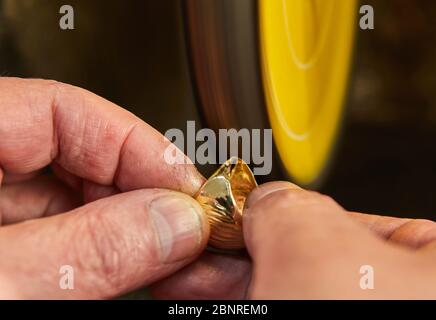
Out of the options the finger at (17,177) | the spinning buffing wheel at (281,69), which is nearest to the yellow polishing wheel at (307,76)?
the spinning buffing wheel at (281,69)

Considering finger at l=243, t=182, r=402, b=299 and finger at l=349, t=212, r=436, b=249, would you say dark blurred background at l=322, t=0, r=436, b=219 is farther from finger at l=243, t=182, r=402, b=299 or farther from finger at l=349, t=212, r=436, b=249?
finger at l=243, t=182, r=402, b=299

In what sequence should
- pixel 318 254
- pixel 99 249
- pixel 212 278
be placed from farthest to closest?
pixel 212 278 < pixel 99 249 < pixel 318 254

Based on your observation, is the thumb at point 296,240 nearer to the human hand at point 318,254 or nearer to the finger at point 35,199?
the human hand at point 318,254

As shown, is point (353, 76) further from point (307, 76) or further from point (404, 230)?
point (404, 230)

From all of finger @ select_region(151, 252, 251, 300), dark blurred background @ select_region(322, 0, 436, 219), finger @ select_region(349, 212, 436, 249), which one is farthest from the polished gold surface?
dark blurred background @ select_region(322, 0, 436, 219)

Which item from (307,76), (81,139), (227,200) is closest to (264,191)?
(227,200)

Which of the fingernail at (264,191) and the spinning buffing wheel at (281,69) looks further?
the spinning buffing wheel at (281,69)

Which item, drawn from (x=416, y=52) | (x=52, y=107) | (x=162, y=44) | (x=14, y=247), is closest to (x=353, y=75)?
(x=416, y=52)
